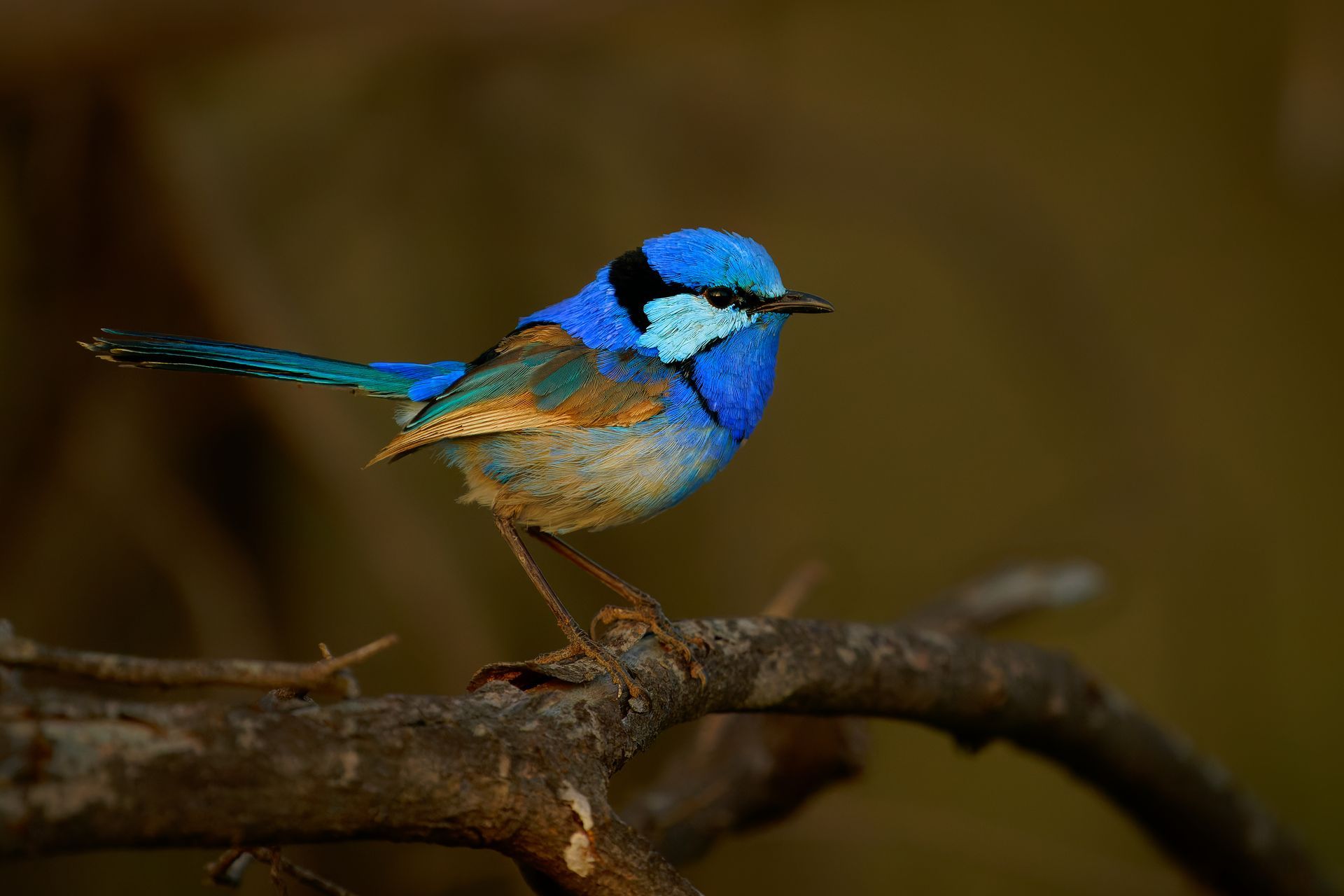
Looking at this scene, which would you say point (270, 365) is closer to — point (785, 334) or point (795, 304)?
point (795, 304)

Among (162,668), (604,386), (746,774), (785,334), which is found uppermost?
(785,334)

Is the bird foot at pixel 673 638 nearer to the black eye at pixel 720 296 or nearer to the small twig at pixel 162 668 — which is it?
the black eye at pixel 720 296

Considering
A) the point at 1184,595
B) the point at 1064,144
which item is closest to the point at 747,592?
the point at 1184,595

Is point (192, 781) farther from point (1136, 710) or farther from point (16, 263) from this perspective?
point (16, 263)

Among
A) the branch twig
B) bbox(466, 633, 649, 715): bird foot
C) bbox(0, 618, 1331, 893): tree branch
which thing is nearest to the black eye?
bbox(0, 618, 1331, 893): tree branch

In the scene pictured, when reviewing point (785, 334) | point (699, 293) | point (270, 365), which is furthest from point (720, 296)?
point (785, 334)

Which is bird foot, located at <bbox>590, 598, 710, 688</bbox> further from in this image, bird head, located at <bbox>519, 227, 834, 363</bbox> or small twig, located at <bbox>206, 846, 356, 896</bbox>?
small twig, located at <bbox>206, 846, 356, 896</bbox>
